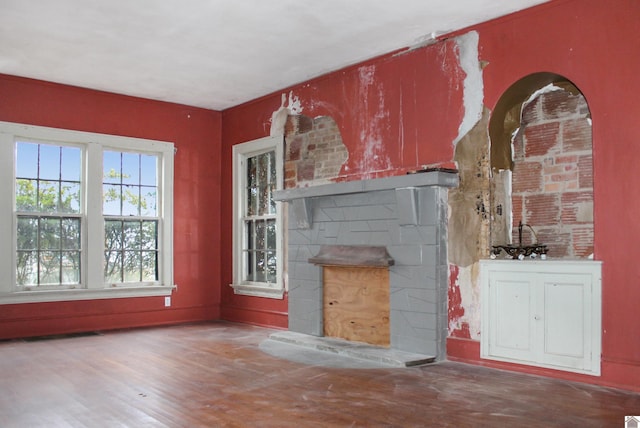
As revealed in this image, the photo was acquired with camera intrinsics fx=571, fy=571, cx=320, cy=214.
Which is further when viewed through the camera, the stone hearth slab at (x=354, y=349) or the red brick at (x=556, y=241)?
the stone hearth slab at (x=354, y=349)

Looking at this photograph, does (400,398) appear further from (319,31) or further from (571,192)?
(319,31)

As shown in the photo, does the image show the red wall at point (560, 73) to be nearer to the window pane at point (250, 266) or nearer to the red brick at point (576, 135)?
the red brick at point (576, 135)

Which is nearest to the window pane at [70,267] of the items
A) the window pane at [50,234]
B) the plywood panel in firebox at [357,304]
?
the window pane at [50,234]

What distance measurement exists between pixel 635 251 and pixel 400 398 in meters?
1.90

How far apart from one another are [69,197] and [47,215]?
0.33 meters

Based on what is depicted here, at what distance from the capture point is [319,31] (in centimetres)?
507

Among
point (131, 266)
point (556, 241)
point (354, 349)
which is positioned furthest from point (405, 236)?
point (131, 266)

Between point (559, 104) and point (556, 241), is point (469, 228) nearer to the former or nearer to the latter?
point (556, 241)

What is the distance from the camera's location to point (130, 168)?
721 centimetres

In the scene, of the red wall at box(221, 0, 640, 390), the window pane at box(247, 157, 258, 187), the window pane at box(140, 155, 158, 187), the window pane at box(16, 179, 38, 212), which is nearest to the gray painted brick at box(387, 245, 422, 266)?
the red wall at box(221, 0, 640, 390)

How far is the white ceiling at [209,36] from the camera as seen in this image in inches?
179

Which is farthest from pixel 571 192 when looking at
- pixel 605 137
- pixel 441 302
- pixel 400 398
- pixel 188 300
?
pixel 188 300

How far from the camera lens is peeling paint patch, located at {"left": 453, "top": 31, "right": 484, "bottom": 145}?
15.9 feet

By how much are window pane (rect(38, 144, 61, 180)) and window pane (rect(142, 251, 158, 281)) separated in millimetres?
1439
